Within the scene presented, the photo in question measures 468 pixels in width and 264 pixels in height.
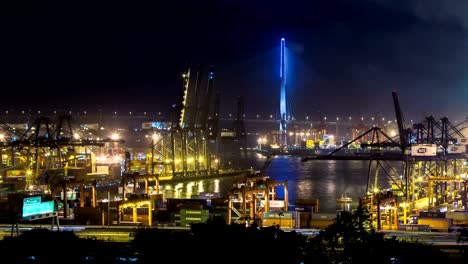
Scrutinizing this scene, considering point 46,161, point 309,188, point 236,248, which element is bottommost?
point 309,188

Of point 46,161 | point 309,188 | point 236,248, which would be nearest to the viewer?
point 236,248

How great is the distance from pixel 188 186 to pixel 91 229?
26231 mm

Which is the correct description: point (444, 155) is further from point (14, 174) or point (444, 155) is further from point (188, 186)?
point (14, 174)

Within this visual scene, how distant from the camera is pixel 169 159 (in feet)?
168

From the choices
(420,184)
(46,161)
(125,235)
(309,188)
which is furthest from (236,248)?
(46,161)

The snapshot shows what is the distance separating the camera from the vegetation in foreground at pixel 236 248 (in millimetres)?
7797

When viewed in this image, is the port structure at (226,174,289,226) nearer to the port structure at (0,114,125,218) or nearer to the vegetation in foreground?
the port structure at (0,114,125,218)

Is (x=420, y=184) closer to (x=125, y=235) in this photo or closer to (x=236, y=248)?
(x=125, y=235)

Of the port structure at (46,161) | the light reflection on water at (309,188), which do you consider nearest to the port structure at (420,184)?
the light reflection on water at (309,188)

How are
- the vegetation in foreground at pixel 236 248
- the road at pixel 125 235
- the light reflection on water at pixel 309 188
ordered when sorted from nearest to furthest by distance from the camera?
the vegetation in foreground at pixel 236 248 → the road at pixel 125 235 → the light reflection on water at pixel 309 188

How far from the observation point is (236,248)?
312 inches

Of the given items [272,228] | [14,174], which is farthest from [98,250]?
[14,174]

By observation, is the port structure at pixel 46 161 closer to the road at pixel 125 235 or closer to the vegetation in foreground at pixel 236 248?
the road at pixel 125 235

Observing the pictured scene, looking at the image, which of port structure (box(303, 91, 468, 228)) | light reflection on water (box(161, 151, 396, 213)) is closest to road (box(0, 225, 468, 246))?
port structure (box(303, 91, 468, 228))
